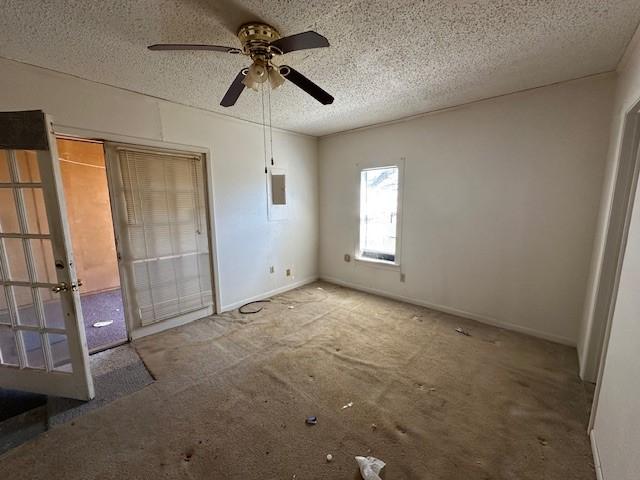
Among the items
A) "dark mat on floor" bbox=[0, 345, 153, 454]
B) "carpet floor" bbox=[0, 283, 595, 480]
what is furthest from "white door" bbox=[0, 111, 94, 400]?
"carpet floor" bbox=[0, 283, 595, 480]

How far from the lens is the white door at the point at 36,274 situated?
1719 millimetres

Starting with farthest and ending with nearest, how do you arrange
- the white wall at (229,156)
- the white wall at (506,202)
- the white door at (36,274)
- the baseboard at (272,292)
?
the baseboard at (272,292) → the white wall at (506,202) → the white wall at (229,156) → the white door at (36,274)

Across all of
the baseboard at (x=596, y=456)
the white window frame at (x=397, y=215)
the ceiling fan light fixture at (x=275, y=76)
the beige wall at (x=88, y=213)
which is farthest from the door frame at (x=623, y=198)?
the beige wall at (x=88, y=213)

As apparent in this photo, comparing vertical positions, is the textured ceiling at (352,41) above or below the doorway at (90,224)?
above

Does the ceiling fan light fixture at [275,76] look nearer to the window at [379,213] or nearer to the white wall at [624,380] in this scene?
the white wall at [624,380]

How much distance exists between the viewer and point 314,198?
457 cm

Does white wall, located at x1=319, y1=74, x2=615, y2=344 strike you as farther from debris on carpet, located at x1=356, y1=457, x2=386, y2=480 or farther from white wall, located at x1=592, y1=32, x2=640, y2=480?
debris on carpet, located at x1=356, y1=457, x2=386, y2=480

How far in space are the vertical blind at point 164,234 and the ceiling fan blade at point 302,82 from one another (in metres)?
1.85

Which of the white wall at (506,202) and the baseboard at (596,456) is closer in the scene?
the baseboard at (596,456)

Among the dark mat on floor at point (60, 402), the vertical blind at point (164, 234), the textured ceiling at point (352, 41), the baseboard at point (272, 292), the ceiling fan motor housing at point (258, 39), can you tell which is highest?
the textured ceiling at point (352, 41)

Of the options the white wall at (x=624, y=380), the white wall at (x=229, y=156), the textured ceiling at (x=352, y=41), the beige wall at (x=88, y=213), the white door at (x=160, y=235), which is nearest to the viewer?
the white wall at (x=624, y=380)

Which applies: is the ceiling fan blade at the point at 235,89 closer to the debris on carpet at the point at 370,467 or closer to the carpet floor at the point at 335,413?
the carpet floor at the point at 335,413

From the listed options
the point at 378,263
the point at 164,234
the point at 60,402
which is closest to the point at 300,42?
the point at 164,234

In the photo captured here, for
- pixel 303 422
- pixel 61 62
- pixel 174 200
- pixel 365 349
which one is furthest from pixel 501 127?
pixel 61 62
